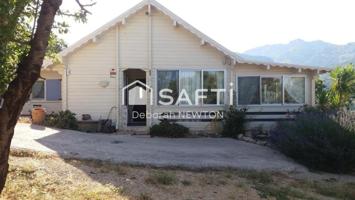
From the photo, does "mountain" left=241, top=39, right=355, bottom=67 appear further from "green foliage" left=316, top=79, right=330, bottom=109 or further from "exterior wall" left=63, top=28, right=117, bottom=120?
"exterior wall" left=63, top=28, right=117, bottom=120

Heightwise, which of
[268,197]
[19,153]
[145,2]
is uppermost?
[145,2]

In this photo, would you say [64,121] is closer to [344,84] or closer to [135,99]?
[135,99]

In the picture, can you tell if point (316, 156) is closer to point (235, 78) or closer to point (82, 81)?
point (235, 78)

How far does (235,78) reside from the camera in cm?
1994

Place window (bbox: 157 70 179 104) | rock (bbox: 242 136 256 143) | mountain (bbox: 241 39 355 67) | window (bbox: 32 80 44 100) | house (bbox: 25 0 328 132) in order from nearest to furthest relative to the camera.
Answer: rock (bbox: 242 136 256 143) → house (bbox: 25 0 328 132) → window (bbox: 157 70 179 104) → window (bbox: 32 80 44 100) → mountain (bbox: 241 39 355 67)

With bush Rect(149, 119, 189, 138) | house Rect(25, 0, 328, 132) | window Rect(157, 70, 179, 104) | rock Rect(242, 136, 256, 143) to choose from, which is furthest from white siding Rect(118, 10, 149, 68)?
rock Rect(242, 136, 256, 143)

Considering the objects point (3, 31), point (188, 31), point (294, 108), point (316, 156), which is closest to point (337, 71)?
point (294, 108)

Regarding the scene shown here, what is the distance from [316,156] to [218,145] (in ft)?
12.4

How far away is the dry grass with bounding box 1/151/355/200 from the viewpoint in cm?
834

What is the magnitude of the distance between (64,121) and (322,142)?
9988 millimetres

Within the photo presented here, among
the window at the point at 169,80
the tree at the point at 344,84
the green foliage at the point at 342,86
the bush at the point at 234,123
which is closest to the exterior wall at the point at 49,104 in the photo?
the window at the point at 169,80

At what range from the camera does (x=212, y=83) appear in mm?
19984

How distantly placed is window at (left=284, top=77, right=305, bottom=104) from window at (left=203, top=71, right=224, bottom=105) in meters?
2.67

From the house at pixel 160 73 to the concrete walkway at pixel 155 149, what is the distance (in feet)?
6.86
